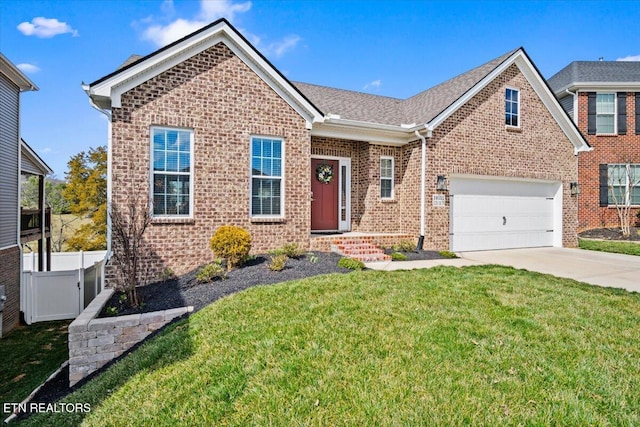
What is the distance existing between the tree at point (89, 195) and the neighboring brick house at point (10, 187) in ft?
37.6

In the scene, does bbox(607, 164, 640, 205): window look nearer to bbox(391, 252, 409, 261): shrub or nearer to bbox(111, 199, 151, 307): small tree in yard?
bbox(391, 252, 409, 261): shrub

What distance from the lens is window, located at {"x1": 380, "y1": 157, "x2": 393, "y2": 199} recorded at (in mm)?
11231

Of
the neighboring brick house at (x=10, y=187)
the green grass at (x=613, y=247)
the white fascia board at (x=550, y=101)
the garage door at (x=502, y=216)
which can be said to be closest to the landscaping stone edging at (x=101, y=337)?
the neighboring brick house at (x=10, y=187)

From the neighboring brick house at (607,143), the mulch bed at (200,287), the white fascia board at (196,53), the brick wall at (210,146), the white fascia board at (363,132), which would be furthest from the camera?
the neighboring brick house at (607,143)

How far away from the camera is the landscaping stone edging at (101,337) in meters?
4.78

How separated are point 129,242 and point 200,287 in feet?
6.27

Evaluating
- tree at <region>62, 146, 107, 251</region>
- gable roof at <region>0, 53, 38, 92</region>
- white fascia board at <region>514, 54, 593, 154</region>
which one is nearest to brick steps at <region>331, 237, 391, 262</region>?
white fascia board at <region>514, 54, 593, 154</region>

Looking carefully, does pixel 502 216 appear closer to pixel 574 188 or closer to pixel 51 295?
pixel 574 188

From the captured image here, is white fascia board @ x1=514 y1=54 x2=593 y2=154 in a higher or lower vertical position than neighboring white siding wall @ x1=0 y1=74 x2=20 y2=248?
higher

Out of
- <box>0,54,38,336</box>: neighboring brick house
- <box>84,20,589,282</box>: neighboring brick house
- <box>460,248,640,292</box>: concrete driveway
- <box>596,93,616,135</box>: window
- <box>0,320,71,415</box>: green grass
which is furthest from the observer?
<box>596,93,616,135</box>: window

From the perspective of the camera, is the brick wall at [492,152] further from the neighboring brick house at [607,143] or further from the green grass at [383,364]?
the green grass at [383,364]

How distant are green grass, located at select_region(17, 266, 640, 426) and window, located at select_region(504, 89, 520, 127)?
26.8ft

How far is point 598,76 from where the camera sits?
53.5ft

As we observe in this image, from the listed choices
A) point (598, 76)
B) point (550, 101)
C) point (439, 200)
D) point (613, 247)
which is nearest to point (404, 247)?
point (439, 200)
